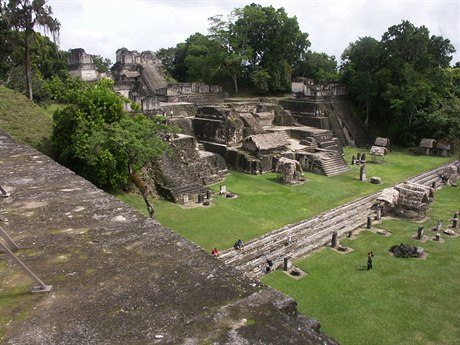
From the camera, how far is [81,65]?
Answer: 33.1 m

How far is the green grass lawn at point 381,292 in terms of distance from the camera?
376 inches

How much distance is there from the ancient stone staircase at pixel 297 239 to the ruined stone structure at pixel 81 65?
25.1 m

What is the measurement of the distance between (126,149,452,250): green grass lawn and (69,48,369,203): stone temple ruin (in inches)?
37.5

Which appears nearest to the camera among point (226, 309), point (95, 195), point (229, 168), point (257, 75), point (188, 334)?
point (188, 334)

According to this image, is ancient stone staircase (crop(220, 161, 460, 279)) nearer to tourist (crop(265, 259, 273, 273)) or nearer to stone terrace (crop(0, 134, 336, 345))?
tourist (crop(265, 259, 273, 273))

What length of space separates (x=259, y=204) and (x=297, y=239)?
11.5ft

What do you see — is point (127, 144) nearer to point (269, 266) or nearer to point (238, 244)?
point (238, 244)

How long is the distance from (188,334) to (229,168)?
70.9 ft

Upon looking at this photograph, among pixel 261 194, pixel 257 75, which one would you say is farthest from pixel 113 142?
pixel 257 75

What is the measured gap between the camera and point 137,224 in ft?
13.0

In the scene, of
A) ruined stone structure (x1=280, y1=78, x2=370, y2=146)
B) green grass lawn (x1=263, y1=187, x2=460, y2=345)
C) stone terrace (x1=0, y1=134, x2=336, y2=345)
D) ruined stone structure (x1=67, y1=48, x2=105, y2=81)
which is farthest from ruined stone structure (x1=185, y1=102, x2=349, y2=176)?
stone terrace (x1=0, y1=134, x2=336, y2=345)

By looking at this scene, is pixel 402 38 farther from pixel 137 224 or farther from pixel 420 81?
pixel 137 224

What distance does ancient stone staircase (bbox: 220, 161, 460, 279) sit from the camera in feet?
42.0

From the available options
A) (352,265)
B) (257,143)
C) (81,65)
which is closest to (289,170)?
(257,143)
